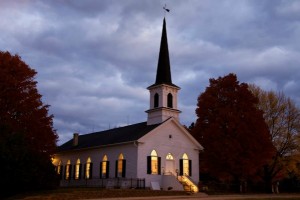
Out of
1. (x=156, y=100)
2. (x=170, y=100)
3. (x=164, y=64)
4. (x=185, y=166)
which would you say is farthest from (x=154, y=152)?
(x=164, y=64)

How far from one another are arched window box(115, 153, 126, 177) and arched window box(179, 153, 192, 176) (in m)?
6.28

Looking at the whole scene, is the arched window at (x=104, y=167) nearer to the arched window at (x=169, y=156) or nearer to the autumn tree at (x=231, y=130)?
the arched window at (x=169, y=156)

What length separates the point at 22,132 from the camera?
3122 cm

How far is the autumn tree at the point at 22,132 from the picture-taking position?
29281mm

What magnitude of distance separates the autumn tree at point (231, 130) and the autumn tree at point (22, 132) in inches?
644

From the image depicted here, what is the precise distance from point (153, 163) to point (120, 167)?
A: 356 cm

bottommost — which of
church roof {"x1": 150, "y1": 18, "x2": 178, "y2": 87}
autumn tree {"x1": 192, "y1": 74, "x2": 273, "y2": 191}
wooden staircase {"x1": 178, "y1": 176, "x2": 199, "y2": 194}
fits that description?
wooden staircase {"x1": 178, "y1": 176, "x2": 199, "y2": 194}

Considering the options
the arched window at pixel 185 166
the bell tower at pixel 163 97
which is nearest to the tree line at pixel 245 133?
the arched window at pixel 185 166

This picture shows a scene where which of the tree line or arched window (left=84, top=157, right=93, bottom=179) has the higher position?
the tree line

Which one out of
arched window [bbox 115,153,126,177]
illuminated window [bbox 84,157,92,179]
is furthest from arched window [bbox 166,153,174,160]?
illuminated window [bbox 84,157,92,179]

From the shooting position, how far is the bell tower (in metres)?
40.7

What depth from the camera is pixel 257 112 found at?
1548 inches

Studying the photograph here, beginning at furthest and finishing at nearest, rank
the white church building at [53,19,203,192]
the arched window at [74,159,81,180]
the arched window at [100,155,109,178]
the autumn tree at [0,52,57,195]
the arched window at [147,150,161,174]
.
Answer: the arched window at [74,159,81,180] → the arched window at [100,155,109,178] → the arched window at [147,150,161,174] → the white church building at [53,19,203,192] → the autumn tree at [0,52,57,195]

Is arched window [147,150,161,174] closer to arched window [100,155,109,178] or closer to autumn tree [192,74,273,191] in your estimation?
arched window [100,155,109,178]
